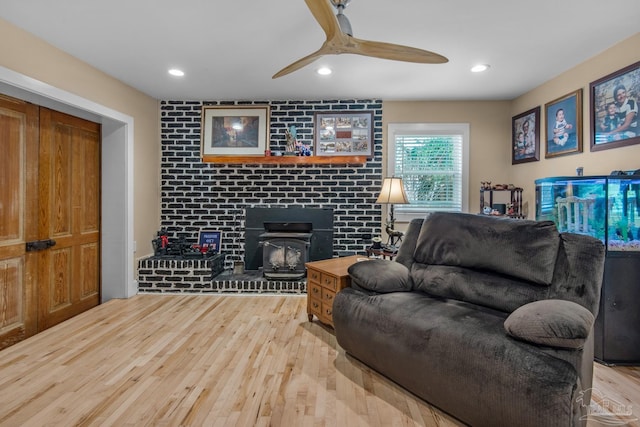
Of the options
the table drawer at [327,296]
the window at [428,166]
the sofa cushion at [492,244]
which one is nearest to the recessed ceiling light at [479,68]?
the window at [428,166]

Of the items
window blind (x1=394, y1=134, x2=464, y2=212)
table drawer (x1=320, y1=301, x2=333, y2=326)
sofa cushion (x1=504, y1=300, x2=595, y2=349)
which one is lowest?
table drawer (x1=320, y1=301, x2=333, y2=326)

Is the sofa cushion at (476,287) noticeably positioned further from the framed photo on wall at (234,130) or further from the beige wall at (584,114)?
the framed photo on wall at (234,130)

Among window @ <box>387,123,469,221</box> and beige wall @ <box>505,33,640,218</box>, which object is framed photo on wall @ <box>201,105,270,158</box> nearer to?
window @ <box>387,123,469,221</box>

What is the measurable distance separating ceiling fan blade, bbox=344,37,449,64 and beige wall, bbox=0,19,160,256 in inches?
101

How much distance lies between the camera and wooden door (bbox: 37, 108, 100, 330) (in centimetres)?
298

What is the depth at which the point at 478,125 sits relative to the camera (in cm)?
430

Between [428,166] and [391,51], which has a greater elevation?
[391,51]

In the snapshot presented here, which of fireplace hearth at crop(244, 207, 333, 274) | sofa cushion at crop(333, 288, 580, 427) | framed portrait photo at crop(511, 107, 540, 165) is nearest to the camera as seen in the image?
sofa cushion at crop(333, 288, 580, 427)

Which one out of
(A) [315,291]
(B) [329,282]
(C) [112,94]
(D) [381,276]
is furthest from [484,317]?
(C) [112,94]

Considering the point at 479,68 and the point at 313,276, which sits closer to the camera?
the point at 313,276

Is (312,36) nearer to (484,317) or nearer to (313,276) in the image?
(313,276)

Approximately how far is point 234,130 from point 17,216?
8.00 feet

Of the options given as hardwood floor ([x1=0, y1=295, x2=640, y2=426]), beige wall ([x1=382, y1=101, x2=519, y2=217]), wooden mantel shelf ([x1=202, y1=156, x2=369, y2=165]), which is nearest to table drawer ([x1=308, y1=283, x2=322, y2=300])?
hardwood floor ([x1=0, y1=295, x2=640, y2=426])

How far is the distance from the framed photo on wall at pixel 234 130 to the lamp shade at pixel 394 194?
1762mm
